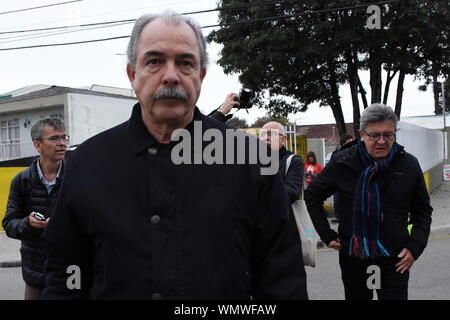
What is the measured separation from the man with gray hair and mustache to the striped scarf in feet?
4.91

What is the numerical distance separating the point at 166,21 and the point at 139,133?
1.34 ft

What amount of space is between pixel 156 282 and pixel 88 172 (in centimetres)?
A: 45

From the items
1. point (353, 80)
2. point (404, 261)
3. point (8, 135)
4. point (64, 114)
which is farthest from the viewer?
point (8, 135)

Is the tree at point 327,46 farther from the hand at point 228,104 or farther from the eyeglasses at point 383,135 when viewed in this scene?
the eyeglasses at point 383,135

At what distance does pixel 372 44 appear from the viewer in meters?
12.6

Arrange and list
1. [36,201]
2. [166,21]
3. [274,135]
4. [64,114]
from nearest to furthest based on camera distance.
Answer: [166,21] < [36,201] < [274,135] < [64,114]

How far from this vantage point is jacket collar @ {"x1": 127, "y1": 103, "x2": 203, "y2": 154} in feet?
5.33

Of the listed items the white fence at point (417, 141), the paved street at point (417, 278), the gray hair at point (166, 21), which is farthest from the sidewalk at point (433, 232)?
the gray hair at point (166, 21)

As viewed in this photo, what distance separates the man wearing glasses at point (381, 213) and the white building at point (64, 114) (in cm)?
2504

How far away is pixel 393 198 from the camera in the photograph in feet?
10.00

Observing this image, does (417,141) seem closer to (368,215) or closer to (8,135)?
(368,215)

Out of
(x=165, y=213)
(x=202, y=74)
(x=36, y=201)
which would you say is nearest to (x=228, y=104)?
(x=36, y=201)

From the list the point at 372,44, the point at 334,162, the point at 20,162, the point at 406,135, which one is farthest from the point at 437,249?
the point at 20,162
